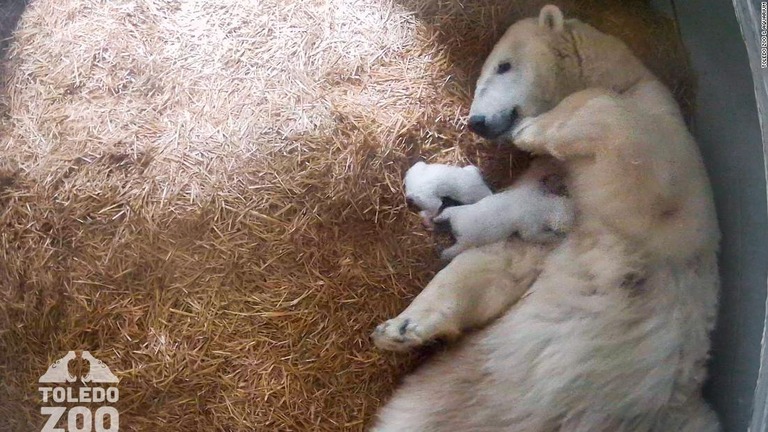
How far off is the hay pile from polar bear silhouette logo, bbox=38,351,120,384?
0.10 feet

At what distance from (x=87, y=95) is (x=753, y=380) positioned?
2.48 m

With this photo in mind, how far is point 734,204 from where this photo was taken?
79.8 inches

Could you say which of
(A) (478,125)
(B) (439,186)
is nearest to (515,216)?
(B) (439,186)

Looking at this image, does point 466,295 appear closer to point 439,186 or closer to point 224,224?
point 439,186

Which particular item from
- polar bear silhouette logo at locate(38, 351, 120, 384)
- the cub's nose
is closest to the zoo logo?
polar bear silhouette logo at locate(38, 351, 120, 384)

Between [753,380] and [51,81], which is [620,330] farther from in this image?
[51,81]

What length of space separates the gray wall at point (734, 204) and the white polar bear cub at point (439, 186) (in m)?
0.79

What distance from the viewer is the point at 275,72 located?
2.34 meters

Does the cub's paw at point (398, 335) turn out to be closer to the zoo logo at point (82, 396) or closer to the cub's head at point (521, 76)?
the cub's head at point (521, 76)

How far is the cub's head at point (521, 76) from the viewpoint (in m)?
2.38

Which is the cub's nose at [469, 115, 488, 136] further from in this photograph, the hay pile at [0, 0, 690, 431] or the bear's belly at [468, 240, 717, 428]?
the bear's belly at [468, 240, 717, 428]

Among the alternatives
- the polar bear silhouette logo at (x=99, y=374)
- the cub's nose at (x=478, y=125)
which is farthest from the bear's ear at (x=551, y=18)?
the polar bear silhouette logo at (x=99, y=374)

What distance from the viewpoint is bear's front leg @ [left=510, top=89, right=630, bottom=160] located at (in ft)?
7.20

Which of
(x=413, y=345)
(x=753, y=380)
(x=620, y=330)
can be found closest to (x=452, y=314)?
(x=413, y=345)
